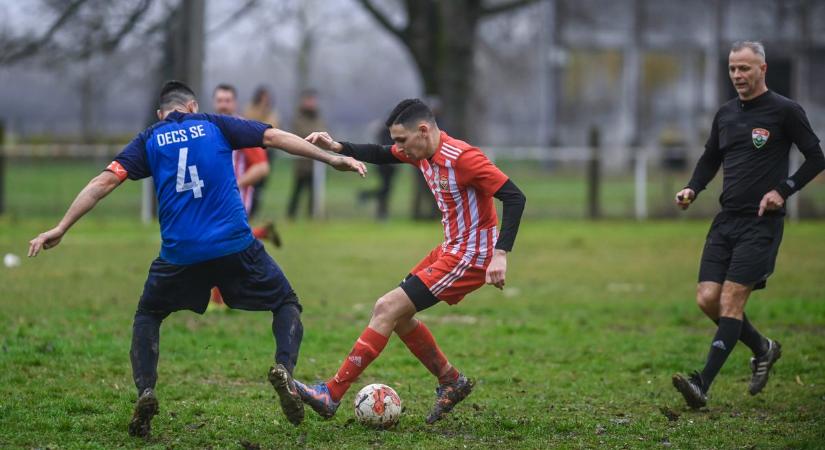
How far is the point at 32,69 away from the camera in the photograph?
21.3 m

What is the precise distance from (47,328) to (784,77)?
1197 inches

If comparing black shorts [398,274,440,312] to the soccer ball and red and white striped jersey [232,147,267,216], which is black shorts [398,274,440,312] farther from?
red and white striped jersey [232,147,267,216]

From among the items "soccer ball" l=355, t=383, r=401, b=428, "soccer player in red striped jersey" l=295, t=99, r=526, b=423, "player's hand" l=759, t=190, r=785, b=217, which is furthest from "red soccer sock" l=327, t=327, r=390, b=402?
"player's hand" l=759, t=190, r=785, b=217

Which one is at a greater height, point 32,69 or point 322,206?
point 32,69

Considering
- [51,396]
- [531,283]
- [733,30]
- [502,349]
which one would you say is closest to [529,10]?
[733,30]

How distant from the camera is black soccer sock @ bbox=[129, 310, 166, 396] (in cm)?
579

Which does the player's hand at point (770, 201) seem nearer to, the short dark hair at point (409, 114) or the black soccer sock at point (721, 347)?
the black soccer sock at point (721, 347)

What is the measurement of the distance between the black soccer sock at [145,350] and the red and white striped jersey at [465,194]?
1.77 m

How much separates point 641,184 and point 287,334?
17102 mm

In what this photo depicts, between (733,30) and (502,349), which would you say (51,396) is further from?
(733,30)

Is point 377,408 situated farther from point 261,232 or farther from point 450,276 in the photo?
point 261,232

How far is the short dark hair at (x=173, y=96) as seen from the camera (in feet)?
19.6

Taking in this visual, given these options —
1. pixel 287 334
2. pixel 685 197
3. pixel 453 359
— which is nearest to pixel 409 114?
pixel 287 334

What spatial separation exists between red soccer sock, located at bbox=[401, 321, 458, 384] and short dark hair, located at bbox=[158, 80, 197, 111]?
1948mm
